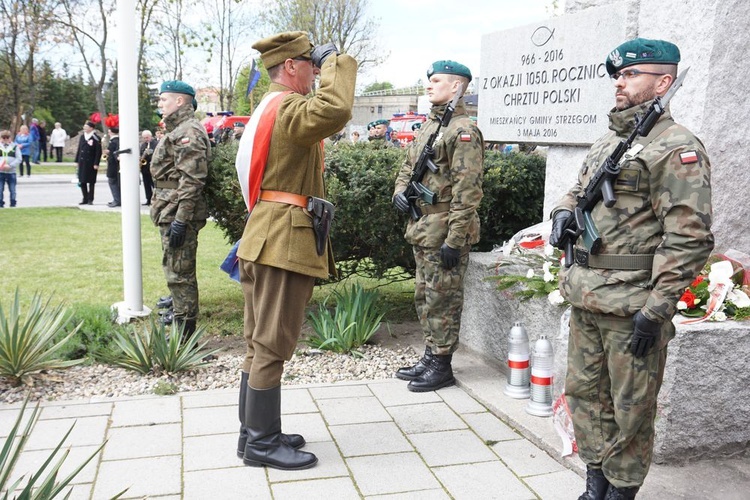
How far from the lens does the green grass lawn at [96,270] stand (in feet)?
24.2

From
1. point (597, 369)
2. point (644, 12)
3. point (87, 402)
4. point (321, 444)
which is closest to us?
point (597, 369)

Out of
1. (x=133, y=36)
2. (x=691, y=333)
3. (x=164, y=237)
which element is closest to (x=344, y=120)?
(x=691, y=333)

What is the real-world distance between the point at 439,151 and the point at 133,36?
3211 millimetres

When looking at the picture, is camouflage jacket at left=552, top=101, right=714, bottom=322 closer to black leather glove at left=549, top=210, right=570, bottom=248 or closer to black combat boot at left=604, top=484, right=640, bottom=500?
black leather glove at left=549, top=210, right=570, bottom=248

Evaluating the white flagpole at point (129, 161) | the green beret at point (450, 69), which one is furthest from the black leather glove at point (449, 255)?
the white flagpole at point (129, 161)

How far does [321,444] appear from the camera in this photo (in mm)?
4035

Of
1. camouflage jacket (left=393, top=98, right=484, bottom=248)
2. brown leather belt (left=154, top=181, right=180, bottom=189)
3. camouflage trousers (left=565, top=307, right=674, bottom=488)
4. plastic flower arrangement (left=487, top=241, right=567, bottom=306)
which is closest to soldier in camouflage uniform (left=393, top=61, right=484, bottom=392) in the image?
camouflage jacket (left=393, top=98, right=484, bottom=248)

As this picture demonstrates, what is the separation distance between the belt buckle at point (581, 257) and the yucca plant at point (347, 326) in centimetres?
270

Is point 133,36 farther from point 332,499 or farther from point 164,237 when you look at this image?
point 332,499

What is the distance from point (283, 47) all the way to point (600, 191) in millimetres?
1658

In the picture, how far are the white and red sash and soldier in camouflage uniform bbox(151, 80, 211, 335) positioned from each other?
7.82ft

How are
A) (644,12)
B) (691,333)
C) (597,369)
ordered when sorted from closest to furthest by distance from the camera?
1. (597,369)
2. (691,333)
3. (644,12)

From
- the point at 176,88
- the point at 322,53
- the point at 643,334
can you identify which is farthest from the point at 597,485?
the point at 176,88

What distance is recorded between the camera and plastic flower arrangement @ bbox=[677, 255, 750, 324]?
373 cm
